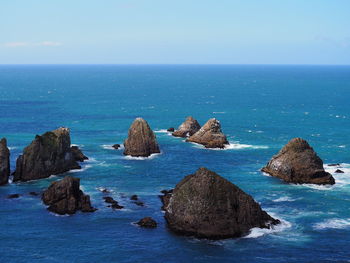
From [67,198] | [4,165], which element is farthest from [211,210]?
[4,165]

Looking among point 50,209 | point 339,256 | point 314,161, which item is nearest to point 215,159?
point 314,161

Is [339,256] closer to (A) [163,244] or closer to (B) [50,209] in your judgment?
(A) [163,244]

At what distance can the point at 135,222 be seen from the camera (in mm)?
85812

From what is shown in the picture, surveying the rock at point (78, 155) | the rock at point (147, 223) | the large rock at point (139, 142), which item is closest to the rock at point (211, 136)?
the large rock at point (139, 142)

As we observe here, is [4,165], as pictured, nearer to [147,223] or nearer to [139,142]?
[147,223]

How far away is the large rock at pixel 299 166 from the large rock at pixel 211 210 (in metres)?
28.1

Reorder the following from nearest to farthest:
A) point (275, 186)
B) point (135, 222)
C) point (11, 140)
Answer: point (135, 222), point (275, 186), point (11, 140)

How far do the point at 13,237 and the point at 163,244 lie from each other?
925 inches

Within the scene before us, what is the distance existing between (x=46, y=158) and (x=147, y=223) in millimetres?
39105

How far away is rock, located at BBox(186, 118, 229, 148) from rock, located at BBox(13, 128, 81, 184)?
1731 inches

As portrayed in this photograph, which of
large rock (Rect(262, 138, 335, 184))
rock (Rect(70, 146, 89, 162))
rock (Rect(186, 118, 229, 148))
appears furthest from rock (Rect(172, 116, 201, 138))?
large rock (Rect(262, 138, 335, 184))

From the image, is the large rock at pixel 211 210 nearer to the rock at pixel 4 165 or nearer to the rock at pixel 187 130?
the rock at pixel 4 165

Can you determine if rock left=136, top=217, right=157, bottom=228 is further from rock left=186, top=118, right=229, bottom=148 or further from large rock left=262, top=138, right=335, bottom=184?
rock left=186, top=118, right=229, bottom=148

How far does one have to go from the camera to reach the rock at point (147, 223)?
83.7 meters
